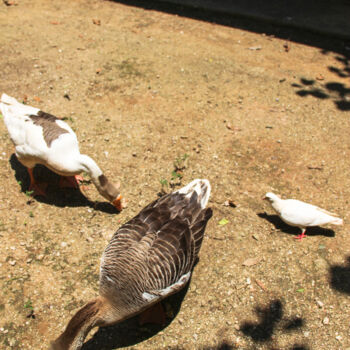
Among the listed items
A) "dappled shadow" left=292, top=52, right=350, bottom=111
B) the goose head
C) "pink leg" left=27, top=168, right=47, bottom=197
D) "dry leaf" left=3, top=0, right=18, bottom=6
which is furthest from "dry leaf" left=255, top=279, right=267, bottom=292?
"dry leaf" left=3, top=0, right=18, bottom=6

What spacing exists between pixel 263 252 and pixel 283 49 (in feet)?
17.6

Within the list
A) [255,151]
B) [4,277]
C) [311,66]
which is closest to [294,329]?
[255,151]

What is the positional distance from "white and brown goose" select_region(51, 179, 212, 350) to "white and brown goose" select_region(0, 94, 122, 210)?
85cm

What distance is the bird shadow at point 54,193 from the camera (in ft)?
15.4

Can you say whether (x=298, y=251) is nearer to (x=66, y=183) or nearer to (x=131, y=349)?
(x=131, y=349)

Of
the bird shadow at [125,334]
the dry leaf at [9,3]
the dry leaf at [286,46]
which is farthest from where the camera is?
the dry leaf at [9,3]

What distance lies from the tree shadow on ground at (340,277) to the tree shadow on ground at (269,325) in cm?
63

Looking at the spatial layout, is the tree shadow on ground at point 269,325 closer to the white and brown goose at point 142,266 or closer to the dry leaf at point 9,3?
the white and brown goose at point 142,266

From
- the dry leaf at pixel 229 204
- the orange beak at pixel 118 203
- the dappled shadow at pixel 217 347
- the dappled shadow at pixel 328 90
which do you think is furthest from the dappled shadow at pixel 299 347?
the dappled shadow at pixel 328 90

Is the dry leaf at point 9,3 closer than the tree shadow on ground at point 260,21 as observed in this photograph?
No

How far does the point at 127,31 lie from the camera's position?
7.99m

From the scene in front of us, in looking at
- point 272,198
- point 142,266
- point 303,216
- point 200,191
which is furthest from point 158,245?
point 303,216

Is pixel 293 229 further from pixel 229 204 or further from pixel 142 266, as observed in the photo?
pixel 142 266

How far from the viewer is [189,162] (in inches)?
210
